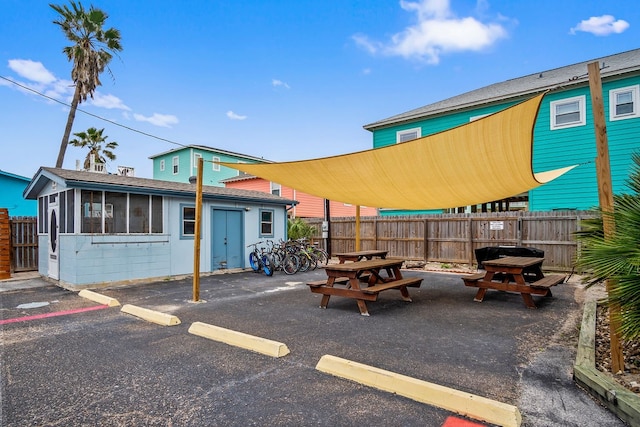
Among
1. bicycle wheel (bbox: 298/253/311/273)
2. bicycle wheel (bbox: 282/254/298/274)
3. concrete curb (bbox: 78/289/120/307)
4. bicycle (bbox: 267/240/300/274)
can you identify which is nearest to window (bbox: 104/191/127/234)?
concrete curb (bbox: 78/289/120/307)

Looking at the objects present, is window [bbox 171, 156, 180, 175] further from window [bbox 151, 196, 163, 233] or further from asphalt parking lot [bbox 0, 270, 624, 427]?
asphalt parking lot [bbox 0, 270, 624, 427]

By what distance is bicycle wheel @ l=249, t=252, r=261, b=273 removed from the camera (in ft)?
33.3

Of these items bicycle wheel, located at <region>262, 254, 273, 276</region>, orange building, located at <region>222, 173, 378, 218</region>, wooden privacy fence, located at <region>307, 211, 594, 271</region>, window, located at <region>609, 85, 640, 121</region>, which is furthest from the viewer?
orange building, located at <region>222, 173, 378, 218</region>

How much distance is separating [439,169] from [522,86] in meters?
10.7

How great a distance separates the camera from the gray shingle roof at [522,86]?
35.5 ft

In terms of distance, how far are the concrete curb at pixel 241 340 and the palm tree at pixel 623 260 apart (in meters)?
2.82

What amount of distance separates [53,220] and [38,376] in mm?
7112

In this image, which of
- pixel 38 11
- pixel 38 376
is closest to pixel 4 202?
pixel 38 11

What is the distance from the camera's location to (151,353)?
3621 millimetres

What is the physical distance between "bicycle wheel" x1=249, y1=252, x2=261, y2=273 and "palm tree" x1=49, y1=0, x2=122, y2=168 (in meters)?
11.7

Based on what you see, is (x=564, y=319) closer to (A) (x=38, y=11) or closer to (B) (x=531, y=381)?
(B) (x=531, y=381)

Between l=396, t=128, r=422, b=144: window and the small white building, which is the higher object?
l=396, t=128, r=422, b=144: window

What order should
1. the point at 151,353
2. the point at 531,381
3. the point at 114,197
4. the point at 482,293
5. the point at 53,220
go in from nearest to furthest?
the point at 531,381, the point at 151,353, the point at 482,293, the point at 114,197, the point at 53,220

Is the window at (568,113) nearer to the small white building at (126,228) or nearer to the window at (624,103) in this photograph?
the window at (624,103)
